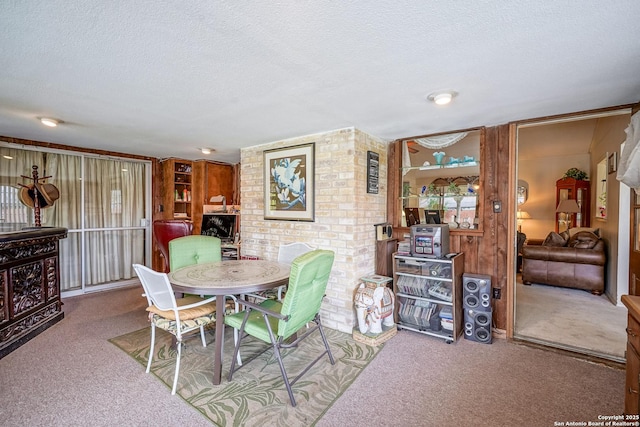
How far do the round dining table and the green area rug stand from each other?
0.68ft

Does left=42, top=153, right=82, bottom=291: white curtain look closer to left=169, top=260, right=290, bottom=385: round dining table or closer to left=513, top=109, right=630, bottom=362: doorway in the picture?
left=169, top=260, right=290, bottom=385: round dining table

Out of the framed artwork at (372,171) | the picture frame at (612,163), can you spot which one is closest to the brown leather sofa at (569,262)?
the picture frame at (612,163)

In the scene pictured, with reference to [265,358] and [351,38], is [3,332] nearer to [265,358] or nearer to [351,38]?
[265,358]

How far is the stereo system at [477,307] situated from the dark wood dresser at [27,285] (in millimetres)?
4408

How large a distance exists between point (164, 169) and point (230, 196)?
4.16 ft

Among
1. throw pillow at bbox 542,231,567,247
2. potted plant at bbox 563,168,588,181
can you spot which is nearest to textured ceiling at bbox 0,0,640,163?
throw pillow at bbox 542,231,567,247

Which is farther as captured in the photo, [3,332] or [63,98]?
[3,332]

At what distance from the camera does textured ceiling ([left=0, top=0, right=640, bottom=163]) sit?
1.36 meters

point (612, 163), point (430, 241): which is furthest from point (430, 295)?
point (612, 163)

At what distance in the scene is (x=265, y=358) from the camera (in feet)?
8.84

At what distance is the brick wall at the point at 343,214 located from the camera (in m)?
3.25

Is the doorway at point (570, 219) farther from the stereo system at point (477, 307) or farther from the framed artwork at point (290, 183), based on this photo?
the framed artwork at point (290, 183)

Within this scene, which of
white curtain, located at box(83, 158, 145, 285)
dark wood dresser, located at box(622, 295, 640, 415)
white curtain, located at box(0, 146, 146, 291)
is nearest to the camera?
dark wood dresser, located at box(622, 295, 640, 415)

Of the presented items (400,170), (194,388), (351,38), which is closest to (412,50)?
(351,38)
